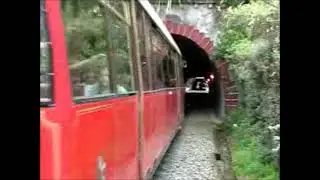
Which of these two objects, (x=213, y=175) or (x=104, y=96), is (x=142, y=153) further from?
(x=213, y=175)

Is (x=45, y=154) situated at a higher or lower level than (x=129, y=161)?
higher

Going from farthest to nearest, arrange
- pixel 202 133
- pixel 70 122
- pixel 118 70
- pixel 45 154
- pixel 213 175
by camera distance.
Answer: pixel 202 133
pixel 213 175
pixel 118 70
pixel 70 122
pixel 45 154

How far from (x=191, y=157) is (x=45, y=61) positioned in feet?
33.3

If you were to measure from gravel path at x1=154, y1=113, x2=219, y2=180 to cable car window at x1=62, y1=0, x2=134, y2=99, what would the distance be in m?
4.85

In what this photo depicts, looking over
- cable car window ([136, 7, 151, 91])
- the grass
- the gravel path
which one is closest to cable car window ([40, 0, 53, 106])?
cable car window ([136, 7, 151, 91])

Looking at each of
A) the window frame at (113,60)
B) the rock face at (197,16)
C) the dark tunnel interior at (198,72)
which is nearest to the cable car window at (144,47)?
the window frame at (113,60)

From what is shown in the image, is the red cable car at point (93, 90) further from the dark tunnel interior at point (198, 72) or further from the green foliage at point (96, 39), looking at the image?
the dark tunnel interior at point (198, 72)

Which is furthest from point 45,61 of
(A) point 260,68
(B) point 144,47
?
(A) point 260,68

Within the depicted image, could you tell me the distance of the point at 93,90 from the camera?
14.6 feet

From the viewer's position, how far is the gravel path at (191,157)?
10975 millimetres

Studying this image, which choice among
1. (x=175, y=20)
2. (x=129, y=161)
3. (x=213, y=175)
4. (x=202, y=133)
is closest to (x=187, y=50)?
(x=175, y=20)

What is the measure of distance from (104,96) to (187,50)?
24.0m

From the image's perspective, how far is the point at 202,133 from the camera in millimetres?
18547

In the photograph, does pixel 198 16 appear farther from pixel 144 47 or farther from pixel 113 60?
pixel 113 60
